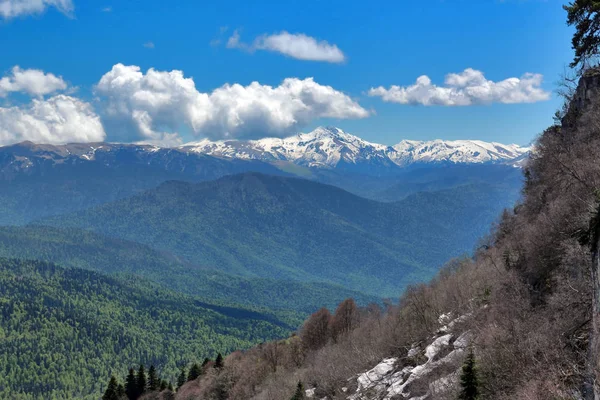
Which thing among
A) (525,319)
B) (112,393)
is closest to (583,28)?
(525,319)

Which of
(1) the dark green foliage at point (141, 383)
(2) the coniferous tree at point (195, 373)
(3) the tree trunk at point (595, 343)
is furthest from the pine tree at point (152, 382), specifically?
(3) the tree trunk at point (595, 343)

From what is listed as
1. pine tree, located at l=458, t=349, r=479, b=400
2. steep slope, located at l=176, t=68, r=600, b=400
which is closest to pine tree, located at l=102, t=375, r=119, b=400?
steep slope, located at l=176, t=68, r=600, b=400

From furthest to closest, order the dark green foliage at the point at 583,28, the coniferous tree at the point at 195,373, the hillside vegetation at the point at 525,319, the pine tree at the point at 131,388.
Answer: the coniferous tree at the point at 195,373 < the pine tree at the point at 131,388 < the dark green foliage at the point at 583,28 < the hillside vegetation at the point at 525,319

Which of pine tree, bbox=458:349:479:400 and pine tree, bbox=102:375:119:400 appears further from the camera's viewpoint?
pine tree, bbox=102:375:119:400

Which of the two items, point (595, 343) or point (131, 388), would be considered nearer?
point (595, 343)

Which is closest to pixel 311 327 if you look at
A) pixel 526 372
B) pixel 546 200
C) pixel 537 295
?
pixel 546 200

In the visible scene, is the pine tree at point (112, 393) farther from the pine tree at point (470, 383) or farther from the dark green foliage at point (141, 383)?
the pine tree at point (470, 383)

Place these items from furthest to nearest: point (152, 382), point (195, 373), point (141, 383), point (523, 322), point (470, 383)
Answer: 1. point (195, 373)
2. point (152, 382)
3. point (141, 383)
4. point (523, 322)
5. point (470, 383)

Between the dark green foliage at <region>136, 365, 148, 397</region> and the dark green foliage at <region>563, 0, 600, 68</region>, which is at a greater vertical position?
the dark green foliage at <region>563, 0, 600, 68</region>

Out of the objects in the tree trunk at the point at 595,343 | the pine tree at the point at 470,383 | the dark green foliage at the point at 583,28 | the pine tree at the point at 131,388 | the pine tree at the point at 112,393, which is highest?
the dark green foliage at the point at 583,28

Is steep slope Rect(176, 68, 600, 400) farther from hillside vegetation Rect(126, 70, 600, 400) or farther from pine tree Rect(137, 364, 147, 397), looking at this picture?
pine tree Rect(137, 364, 147, 397)

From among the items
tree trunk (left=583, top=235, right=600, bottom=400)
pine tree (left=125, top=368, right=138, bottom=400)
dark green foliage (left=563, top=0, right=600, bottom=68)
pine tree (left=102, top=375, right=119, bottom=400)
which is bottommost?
pine tree (left=125, top=368, right=138, bottom=400)

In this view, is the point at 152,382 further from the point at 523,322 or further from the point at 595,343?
the point at 595,343

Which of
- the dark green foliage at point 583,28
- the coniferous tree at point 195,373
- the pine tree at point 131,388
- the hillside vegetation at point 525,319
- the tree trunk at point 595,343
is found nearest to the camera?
the tree trunk at point 595,343
